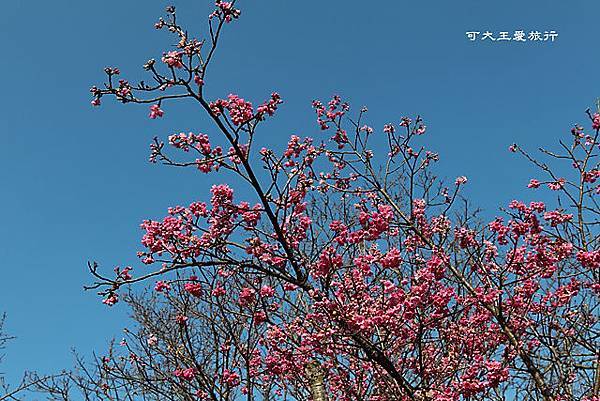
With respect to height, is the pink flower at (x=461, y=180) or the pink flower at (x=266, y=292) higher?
the pink flower at (x=461, y=180)

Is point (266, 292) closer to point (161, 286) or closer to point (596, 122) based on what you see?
point (161, 286)

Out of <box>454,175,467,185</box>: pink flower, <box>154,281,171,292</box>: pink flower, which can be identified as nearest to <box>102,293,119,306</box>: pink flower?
<box>154,281,171,292</box>: pink flower

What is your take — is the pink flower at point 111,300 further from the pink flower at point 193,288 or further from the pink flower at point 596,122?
the pink flower at point 596,122

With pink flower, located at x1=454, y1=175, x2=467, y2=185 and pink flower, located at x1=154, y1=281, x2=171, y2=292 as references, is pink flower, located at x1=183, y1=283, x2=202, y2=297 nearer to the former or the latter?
pink flower, located at x1=154, y1=281, x2=171, y2=292

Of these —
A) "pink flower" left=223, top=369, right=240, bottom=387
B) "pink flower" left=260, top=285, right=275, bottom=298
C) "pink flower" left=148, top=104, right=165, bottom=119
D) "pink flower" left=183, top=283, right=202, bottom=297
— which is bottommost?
"pink flower" left=223, top=369, right=240, bottom=387

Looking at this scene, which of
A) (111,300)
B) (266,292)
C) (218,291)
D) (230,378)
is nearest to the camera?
(111,300)

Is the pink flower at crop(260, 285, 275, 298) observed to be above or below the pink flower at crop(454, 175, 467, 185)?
below

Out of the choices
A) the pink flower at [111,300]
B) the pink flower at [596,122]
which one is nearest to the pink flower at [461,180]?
the pink flower at [596,122]

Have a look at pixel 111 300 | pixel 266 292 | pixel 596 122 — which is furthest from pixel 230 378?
pixel 596 122

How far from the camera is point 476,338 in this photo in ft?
17.7

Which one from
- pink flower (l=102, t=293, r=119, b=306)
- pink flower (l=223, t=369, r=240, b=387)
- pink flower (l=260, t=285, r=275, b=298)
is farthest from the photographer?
pink flower (l=223, t=369, r=240, b=387)

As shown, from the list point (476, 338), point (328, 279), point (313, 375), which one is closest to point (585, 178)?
point (476, 338)

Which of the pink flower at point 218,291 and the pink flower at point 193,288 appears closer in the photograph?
the pink flower at point 193,288

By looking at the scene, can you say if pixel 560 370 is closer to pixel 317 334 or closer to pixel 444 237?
pixel 444 237
